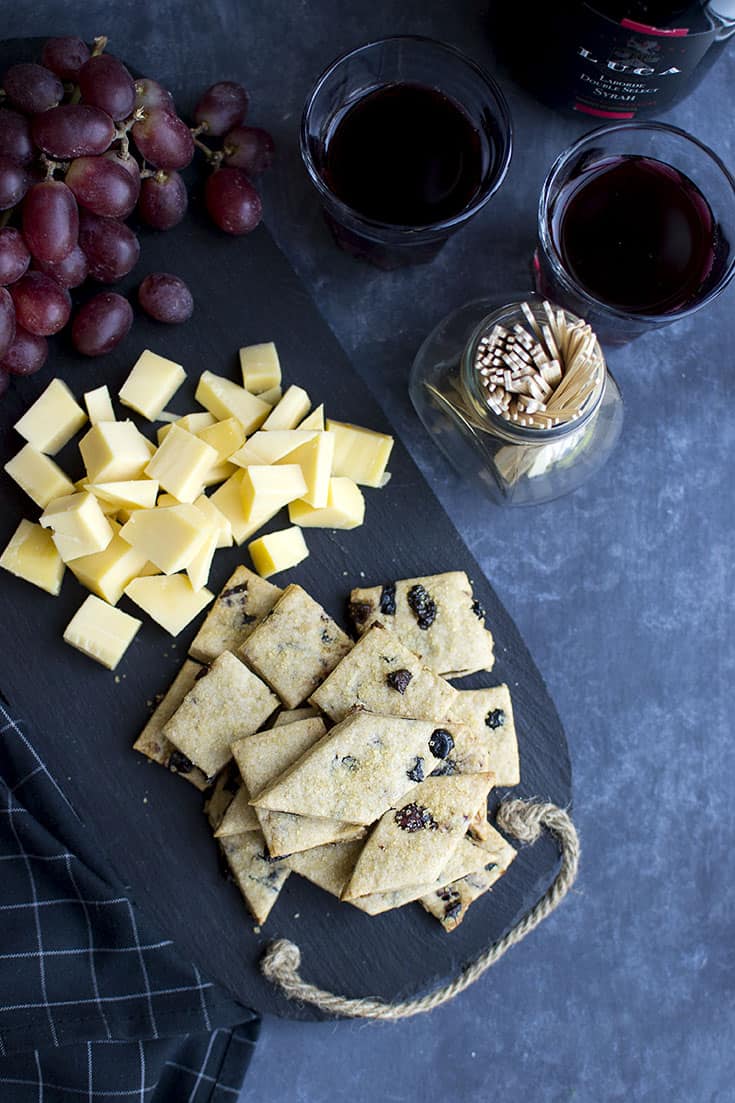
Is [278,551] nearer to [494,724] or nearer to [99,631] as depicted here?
[99,631]

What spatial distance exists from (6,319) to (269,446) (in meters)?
0.35

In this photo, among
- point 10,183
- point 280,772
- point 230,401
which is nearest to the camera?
point 10,183

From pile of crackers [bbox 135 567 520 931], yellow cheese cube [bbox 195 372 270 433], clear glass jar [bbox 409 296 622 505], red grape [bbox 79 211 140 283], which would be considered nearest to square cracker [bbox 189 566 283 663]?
pile of crackers [bbox 135 567 520 931]

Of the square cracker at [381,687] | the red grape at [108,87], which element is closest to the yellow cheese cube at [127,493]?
the square cracker at [381,687]

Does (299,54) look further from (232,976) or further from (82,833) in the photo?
(232,976)

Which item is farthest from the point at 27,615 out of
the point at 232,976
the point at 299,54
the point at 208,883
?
the point at 299,54

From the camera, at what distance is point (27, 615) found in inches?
53.6

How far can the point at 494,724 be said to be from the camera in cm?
137

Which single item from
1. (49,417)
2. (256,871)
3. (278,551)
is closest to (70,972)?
(256,871)

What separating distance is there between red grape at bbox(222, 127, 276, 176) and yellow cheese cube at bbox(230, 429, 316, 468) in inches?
14.4

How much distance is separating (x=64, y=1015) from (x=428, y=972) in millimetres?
464

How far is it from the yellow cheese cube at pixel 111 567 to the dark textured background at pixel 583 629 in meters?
0.41

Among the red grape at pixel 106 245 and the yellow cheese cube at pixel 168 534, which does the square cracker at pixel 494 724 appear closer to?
the yellow cheese cube at pixel 168 534

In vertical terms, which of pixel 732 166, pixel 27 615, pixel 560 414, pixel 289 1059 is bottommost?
pixel 289 1059
